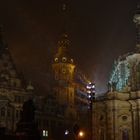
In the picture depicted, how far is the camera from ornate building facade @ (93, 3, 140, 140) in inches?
3391

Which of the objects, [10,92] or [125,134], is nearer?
[125,134]

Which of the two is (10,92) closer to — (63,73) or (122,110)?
(122,110)

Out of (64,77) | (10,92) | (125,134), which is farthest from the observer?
(64,77)

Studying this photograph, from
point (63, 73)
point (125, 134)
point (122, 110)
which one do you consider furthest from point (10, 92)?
point (63, 73)

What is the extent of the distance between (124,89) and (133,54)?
23.0 feet

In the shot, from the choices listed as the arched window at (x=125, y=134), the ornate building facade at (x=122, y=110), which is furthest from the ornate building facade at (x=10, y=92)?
the arched window at (x=125, y=134)

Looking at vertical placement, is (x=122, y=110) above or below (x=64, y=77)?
below

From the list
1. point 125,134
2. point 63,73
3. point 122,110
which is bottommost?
point 125,134

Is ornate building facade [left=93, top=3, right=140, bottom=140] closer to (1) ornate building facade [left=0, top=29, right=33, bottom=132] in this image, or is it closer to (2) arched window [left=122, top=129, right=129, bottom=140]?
(2) arched window [left=122, top=129, right=129, bottom=140]

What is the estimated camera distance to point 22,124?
158ft

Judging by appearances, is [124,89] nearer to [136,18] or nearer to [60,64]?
[136,18]

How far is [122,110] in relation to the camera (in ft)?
288

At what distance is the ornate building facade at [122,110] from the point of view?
8612 centimetres

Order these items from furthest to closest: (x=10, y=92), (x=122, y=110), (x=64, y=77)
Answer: (x=64, y=77) → (x=10, y=92) → (x=122, y=110)
